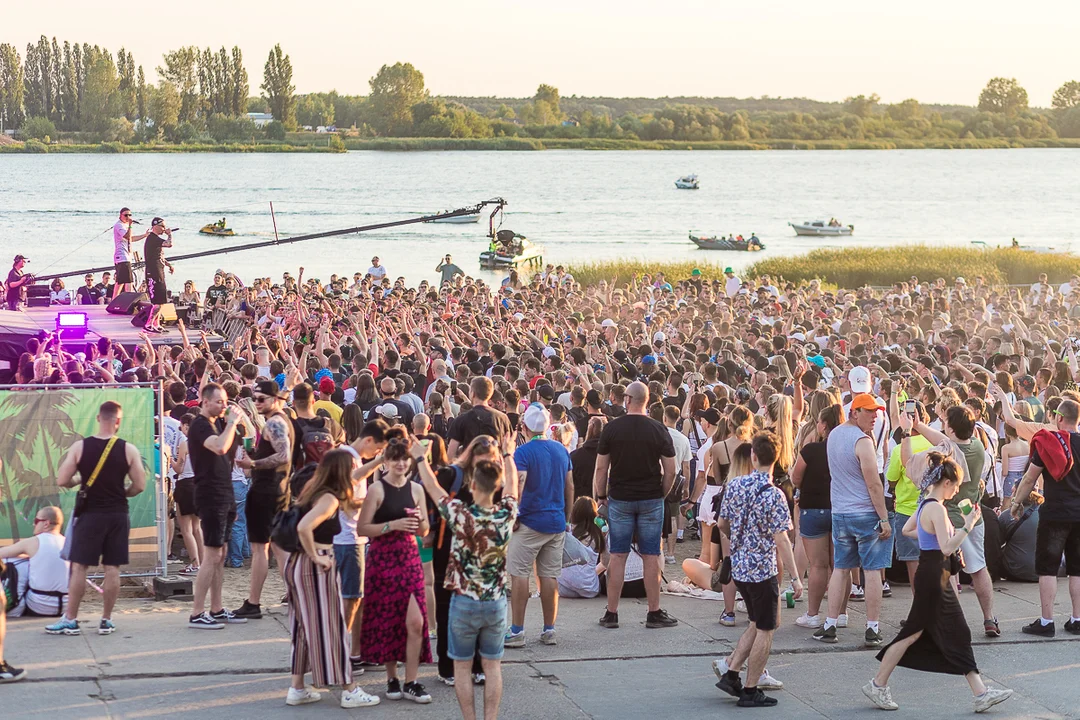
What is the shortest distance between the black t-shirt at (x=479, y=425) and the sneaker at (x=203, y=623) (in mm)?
2027

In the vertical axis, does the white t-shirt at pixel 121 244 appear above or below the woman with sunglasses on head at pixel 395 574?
above

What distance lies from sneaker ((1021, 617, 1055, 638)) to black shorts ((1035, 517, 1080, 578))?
0.34m

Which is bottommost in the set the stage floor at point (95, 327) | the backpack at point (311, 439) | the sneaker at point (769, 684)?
the sneaker at point (769, 684)

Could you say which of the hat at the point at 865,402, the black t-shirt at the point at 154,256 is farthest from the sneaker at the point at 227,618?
the black t-shirt at the point at 154,256

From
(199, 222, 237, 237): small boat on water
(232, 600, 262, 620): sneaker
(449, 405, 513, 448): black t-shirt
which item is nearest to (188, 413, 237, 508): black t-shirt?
(232, 600, 262, 620): sneaker

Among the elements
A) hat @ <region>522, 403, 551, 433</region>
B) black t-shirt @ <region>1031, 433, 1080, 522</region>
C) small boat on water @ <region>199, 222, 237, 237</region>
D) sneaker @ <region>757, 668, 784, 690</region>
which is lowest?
small boat on water @ <region>199, 222, 237, 237</region>

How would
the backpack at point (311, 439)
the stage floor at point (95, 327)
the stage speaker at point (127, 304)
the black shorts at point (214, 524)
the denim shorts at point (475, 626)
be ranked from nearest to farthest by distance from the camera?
the denim shorts at point (475, 626), the backpack at point (311, 439), the black shorts at point (214, 524), the stage floor at point (95, 327), the stage speaker at point (127, 304)

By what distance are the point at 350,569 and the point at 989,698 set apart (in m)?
3.74

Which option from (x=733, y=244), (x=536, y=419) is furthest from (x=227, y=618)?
(x=733, y=244)

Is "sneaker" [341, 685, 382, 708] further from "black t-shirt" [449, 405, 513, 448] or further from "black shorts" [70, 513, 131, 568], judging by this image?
"black shorts" [70, 513, 131, 568]

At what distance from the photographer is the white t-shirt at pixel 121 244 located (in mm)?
20078

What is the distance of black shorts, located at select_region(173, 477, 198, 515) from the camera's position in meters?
9.55

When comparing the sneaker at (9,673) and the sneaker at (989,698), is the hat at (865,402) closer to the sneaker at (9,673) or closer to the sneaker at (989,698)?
the sneaker at (989,698)

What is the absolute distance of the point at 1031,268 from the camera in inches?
1553
